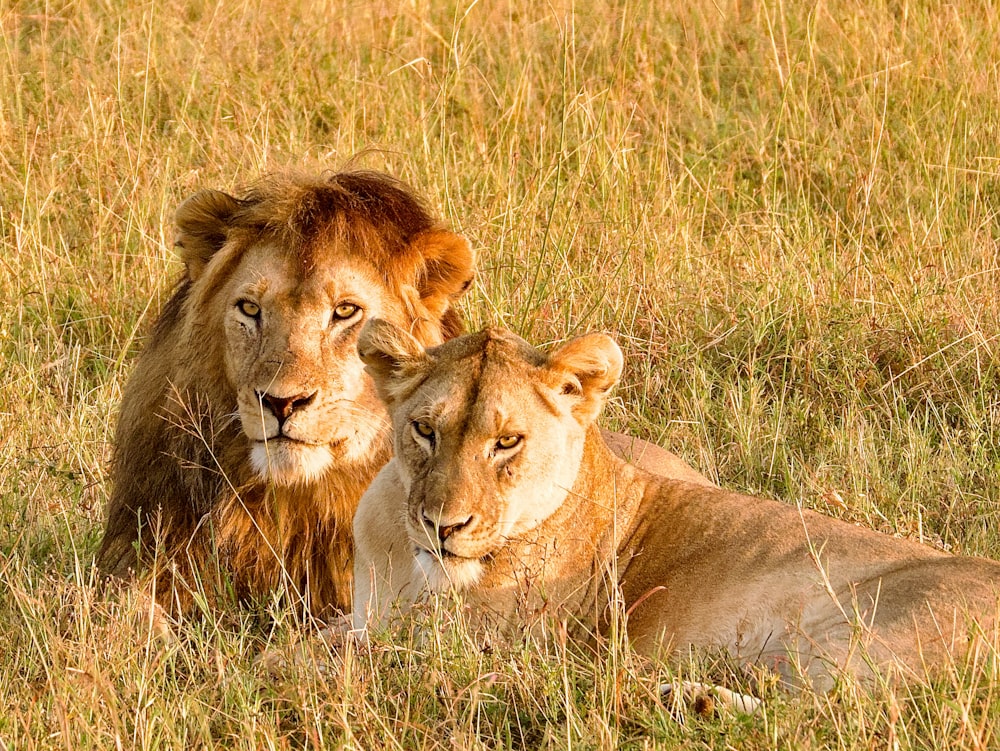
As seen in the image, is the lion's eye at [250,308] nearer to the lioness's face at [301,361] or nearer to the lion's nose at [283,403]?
the lioness's face at [301,361]

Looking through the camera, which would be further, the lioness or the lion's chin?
the lion's chin

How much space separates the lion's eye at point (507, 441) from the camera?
3546 millimetres

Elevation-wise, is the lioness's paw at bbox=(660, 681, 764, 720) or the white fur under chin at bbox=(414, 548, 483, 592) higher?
the white fur under chin at bbox=(414, 548, 483, 592)

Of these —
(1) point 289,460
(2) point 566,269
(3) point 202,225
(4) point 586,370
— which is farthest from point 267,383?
(2) point 566,269

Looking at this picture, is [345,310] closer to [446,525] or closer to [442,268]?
[442,268]

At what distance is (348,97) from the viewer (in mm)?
7398

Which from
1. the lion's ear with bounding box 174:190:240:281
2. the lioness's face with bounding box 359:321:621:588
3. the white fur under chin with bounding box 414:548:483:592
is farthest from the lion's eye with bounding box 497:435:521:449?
the lion's ear with bounding box 174:190:240:281

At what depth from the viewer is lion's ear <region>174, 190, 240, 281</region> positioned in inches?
165

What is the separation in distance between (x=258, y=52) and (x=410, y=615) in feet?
15.8

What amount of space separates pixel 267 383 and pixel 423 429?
491 millimetres

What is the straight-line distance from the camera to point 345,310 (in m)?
4.05

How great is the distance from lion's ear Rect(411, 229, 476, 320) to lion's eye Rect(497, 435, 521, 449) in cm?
87

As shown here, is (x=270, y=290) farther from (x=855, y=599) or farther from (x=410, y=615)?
(x=855, y=599)

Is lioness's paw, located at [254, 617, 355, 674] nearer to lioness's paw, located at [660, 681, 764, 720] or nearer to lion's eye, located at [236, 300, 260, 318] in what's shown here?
lioness's paw, located at [660, 681, 764, 720]
